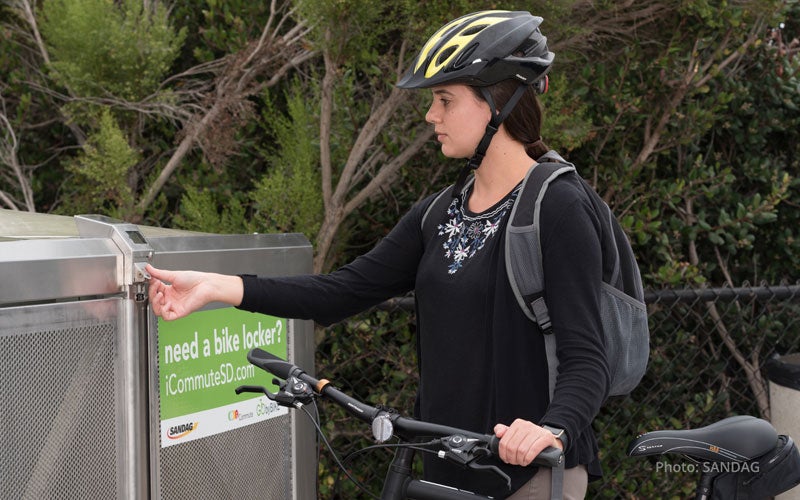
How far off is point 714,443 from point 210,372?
124cm

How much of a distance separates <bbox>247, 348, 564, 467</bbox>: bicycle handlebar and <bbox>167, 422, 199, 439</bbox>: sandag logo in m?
0.31

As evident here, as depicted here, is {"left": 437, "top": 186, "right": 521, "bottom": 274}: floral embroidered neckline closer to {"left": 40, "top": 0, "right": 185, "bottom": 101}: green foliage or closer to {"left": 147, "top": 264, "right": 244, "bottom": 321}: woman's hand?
{"left": 147, "top": 264, "right": 244, "bottom": 321}: woman's hand

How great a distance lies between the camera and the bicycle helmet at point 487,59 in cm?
212

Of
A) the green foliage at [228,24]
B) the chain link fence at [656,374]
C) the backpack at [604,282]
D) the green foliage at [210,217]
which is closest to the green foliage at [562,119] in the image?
the chain link fence at [656,374]

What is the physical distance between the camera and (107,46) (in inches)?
177

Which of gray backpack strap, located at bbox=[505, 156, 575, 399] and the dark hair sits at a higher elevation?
the dark hair

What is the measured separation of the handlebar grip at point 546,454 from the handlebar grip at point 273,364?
19.6 inches

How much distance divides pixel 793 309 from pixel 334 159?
253cm

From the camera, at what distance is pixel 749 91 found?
5.23 meters

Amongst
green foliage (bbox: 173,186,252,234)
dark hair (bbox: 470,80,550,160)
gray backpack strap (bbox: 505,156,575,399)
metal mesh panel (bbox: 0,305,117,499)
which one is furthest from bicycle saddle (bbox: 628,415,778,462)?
green foliage (bbox: 173,186,252,234)

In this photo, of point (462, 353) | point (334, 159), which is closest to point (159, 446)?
point (462, 353)

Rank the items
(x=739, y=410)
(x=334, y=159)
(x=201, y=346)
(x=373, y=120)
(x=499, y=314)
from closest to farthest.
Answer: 1. (x=499, y=314)
2. (x=201, y=346)
3. (x=373, y=120)
4. (x=334, y=159)
5. (x=739, y=410)

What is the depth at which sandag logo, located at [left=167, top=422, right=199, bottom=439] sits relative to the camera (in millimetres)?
2217

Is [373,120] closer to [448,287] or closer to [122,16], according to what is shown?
[122,16]
